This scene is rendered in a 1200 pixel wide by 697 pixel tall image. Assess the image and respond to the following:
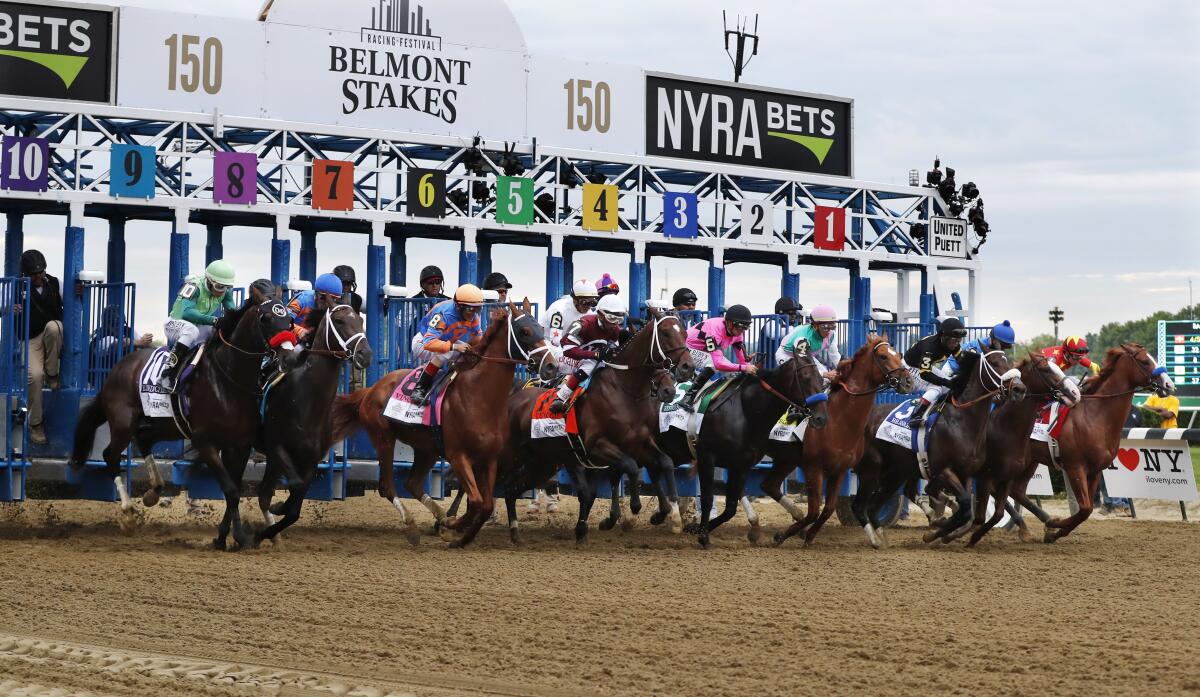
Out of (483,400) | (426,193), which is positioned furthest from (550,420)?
(426,193)

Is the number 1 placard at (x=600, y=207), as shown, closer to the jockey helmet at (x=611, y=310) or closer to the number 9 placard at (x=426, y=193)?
the number 9 placard at (x=426, y=193)

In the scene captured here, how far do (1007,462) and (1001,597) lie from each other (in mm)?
3968

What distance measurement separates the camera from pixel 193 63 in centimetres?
1761

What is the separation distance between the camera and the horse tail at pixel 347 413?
12.6 m

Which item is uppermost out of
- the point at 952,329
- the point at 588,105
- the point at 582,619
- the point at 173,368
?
the point at 588,105

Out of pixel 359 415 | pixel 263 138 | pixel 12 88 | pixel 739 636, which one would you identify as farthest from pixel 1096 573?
pixel 12 88

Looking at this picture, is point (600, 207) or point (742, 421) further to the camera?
point (600, 207)

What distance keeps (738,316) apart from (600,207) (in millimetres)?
7577

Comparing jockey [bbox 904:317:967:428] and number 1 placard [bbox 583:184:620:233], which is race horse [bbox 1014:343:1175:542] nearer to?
jockey [bbox 904:317:967:428]

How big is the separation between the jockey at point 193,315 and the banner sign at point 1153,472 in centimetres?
936

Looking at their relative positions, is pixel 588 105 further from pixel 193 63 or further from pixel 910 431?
pixel 910 431

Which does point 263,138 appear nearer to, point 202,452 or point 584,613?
point 202,452

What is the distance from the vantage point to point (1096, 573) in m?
10.6

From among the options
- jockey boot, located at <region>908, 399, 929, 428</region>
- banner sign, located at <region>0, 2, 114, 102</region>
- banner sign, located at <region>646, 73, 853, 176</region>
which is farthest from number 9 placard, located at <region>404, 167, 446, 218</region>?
jockey boot, located at <region>908, 399, 929, 428</region>
